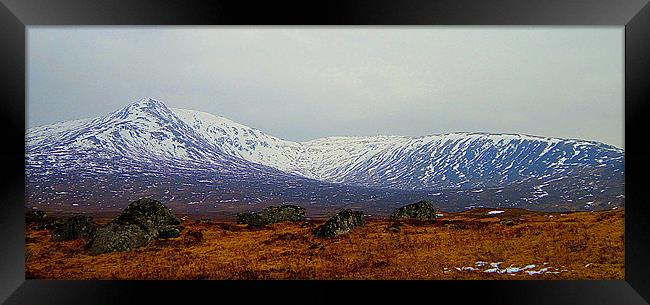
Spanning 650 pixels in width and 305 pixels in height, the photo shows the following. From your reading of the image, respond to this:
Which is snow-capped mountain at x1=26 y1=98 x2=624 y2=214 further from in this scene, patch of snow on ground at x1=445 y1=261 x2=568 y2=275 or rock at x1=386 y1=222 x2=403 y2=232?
patch of snow on ground at x1=445 y1=261 x2=568 y2=275

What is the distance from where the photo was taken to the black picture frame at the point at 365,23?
16.1ft

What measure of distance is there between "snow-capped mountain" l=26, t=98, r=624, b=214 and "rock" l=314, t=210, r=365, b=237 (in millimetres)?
1280

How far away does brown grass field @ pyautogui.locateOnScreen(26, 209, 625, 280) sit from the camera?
6.99 metres

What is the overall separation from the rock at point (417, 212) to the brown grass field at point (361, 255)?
600mm

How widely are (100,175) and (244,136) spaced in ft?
9.23

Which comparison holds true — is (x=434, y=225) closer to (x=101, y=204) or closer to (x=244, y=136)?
(x=244, y=136)

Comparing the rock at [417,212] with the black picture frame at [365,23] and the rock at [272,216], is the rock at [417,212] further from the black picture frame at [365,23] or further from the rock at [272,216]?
the black picture frame at [365,23]

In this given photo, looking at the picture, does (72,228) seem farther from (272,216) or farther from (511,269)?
(511,269)

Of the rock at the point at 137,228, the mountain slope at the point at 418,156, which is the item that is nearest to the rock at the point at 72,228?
the rock at the point at 137,228

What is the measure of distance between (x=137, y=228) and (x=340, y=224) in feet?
10.2

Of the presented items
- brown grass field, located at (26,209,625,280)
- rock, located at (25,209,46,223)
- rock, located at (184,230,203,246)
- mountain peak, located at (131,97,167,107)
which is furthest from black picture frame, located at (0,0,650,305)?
mountain peak, located at (131,97,167,107)

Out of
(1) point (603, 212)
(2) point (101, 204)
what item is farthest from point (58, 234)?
(1) point (603, 212)

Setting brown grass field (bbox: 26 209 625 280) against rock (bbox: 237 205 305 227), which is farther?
rock (bbox: 237 205 305 227)

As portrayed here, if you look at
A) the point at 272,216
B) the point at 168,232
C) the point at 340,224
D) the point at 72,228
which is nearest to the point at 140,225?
the point at 168,232
